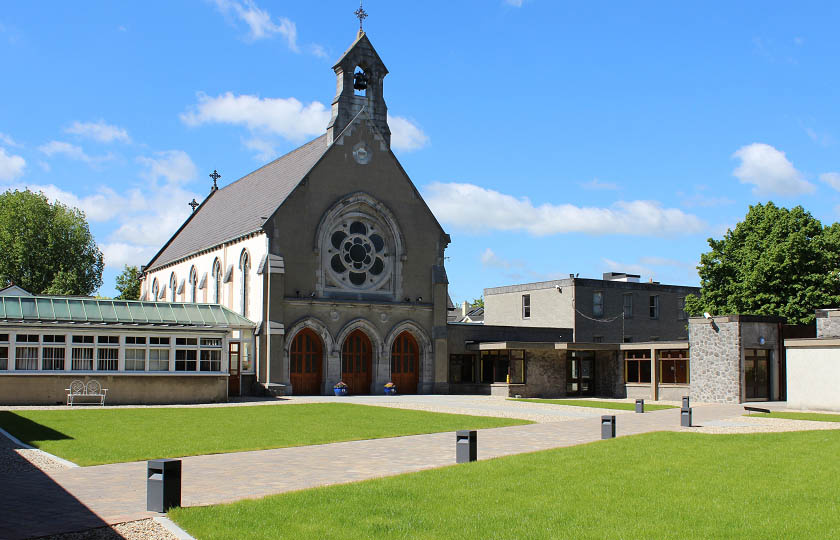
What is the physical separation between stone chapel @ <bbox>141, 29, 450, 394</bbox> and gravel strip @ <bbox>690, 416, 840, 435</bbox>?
22.8 m

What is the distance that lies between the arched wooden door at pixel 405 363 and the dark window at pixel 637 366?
37.3 ft

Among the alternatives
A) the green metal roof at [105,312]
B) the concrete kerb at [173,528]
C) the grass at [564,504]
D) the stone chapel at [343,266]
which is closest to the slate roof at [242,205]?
the stone chapel at [343,266]

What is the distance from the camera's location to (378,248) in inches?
1873

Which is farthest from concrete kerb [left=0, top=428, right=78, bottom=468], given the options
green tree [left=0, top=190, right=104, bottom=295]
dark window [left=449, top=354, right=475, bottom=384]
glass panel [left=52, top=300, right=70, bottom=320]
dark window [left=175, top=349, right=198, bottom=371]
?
green tree [left=0, top=190, right=104, bottom=295]

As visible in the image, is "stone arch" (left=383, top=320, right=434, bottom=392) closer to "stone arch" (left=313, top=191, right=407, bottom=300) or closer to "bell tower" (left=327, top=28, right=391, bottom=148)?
"stone arch" (left=313, top=191, right=407, bottom=300)

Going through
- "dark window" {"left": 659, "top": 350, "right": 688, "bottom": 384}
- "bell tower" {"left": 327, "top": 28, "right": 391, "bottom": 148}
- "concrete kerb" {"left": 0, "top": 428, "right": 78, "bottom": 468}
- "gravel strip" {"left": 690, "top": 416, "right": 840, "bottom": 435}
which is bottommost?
"gravel strip" {"left": 690, "top": 416, "right": 840, "bottom": 435}

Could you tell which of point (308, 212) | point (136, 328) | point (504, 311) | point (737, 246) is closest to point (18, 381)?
point (136, 328)

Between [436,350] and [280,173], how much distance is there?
1423 centimetres

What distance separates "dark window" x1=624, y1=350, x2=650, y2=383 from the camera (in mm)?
42969

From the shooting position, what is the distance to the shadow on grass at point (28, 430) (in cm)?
1919

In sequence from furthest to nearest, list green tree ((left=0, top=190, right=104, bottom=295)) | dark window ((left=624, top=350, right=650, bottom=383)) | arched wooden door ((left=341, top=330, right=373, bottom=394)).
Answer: green tree ((left=0, top=190, right=104, bottom=295)) → arched wooden door ((left=341, top=330, right=373, bottom=394)) → dark window ((left=624, top=350, right=650, bottom=383))

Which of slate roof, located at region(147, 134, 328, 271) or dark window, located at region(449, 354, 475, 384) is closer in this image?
slate roof, located at region(147, 134, 328, 271)

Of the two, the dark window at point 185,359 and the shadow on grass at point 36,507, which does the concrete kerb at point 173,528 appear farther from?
the dark window at point 185,359

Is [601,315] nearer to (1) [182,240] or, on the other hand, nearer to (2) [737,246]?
(2) [737,246]
